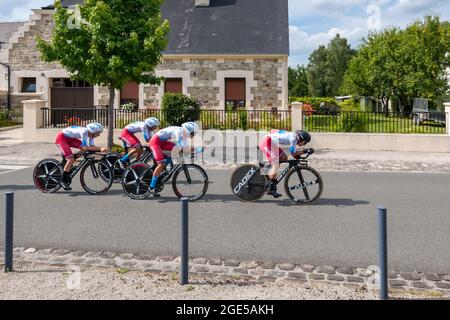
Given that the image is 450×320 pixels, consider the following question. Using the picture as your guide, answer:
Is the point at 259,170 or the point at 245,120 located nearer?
the point at 259,170

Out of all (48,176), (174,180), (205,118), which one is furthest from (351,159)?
(48,176)

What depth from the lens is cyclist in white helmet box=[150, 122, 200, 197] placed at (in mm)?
7870

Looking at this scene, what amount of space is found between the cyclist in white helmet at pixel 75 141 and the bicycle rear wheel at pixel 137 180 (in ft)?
2.55

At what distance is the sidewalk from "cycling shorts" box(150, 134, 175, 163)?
17.6 ft

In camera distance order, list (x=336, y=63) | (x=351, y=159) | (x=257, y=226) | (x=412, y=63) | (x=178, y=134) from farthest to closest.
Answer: (x=336, y=63)
(x=412, y=63)
(x=351, y=159)
(x=178, y=134)
(x=257, y=226)

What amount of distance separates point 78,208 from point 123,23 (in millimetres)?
8947

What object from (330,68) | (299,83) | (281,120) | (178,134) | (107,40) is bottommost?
(178,134)

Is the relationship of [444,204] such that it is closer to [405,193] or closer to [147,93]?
[405,193]

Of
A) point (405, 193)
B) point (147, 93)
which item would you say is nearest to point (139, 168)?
point (405, 193)

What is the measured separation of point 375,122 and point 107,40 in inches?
399

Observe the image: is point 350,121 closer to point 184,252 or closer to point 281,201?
point 281,201

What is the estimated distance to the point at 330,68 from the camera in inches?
2864

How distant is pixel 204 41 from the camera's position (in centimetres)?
2425
